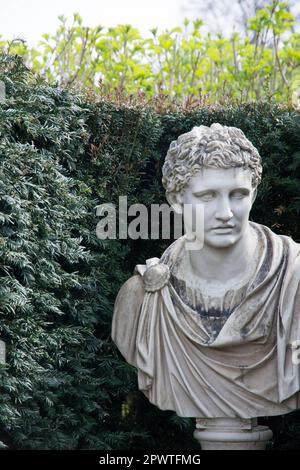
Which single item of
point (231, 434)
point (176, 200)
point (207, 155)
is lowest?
point (231, 434)

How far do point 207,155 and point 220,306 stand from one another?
936 mm

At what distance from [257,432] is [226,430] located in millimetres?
201

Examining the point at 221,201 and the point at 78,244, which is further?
the point at 78,244

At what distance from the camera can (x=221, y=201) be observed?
20.7 feet

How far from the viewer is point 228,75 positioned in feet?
40.5

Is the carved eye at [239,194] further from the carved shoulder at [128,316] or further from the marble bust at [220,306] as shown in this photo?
the carved shoulder at [128,316]

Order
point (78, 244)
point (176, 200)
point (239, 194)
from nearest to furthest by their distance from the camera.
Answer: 1. point (239, 194)
2. point (176, 200)
3. point (78, 244)

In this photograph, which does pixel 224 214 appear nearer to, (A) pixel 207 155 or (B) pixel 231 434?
(A) pixel 207 155

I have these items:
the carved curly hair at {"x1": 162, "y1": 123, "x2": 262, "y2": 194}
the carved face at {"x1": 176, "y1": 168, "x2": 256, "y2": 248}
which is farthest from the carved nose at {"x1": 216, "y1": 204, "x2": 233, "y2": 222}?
the carved curly hair at {"x1": 162, "y1": 123, "x2": 262, "y2": 194}

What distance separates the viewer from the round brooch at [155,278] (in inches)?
262

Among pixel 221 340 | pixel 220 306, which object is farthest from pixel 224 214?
pixel 221 340

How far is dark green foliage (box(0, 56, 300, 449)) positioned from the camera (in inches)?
275

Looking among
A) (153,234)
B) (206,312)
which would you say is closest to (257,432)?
(206,312)

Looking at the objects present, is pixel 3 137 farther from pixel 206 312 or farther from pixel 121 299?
pixel 206 312
